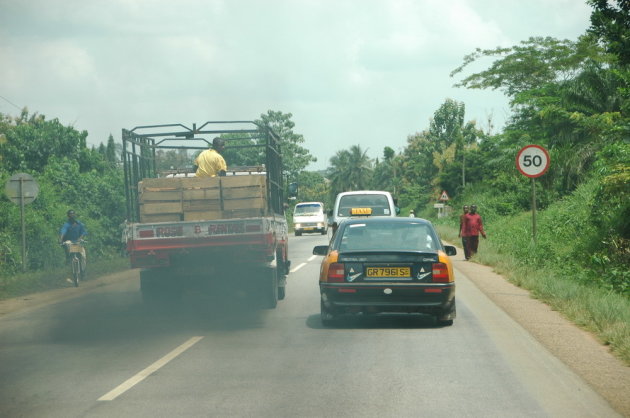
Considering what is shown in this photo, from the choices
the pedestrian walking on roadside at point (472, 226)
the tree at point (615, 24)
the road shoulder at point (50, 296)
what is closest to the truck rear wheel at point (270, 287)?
the road shoulder at point (50, 296)

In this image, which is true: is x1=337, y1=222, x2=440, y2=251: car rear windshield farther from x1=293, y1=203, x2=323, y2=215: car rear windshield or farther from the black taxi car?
x1=293, y1=203, x2=323, y2=215: car rear windshield

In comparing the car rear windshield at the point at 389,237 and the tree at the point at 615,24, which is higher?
the tree at the point at 615,24

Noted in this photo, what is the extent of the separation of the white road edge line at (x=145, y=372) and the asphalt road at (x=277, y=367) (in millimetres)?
14

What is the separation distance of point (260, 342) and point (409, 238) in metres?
2.56

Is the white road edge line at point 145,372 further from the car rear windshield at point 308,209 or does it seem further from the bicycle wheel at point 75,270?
the car rear windshield at point 308,209

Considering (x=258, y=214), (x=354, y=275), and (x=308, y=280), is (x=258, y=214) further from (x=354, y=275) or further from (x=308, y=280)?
(x=308, y=280)

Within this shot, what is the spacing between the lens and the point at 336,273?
1028 centimetres

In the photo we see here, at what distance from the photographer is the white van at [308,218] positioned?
46594 millimetres

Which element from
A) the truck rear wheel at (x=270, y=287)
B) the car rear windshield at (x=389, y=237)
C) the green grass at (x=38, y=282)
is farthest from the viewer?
the green grass at (x=38, y=282)

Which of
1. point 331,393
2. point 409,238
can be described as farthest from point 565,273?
point 331,393

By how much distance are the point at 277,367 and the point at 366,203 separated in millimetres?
16905

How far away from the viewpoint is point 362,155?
123 m

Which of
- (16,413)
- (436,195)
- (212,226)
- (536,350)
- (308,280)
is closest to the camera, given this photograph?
(16,413)

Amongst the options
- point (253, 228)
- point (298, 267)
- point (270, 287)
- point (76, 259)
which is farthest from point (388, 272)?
point (298, 267)
